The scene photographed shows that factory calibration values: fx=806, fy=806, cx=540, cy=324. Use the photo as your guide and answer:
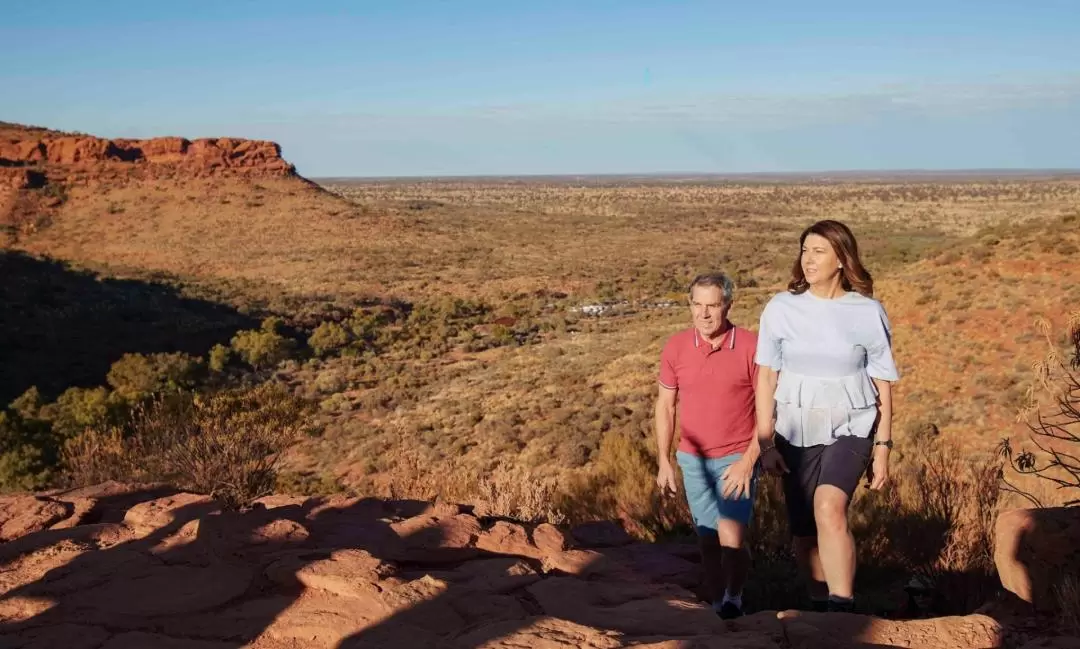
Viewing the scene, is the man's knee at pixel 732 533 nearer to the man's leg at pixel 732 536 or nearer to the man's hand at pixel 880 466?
the man's leg at pixel 732 536

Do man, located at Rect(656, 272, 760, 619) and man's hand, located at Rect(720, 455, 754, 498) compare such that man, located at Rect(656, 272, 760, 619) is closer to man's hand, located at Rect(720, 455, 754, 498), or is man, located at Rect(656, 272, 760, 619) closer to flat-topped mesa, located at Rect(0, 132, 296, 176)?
man's hand, located at Rect(720, 455, 754, 498)

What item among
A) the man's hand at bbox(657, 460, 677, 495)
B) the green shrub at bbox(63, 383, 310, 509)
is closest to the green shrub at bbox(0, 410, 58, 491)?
the green shrub at bbox(63, 383, 310, 509)

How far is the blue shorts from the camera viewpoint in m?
3.44

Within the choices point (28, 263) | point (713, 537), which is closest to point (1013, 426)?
point (713, 537)

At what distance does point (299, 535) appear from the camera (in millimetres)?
3965

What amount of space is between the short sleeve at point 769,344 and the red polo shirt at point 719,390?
6.9 inches

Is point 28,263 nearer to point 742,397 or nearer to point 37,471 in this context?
point 37,471

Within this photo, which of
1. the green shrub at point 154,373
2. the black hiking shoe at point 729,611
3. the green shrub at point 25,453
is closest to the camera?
the black hiking shoe at point 729,611

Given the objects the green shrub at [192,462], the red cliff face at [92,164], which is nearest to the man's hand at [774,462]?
the green shrub at [192,462]

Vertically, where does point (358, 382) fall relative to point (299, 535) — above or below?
below

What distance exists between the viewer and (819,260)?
3.09 metres

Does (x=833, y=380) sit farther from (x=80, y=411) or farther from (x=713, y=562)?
(x=80, y=411)

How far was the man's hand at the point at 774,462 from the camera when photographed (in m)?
3.22

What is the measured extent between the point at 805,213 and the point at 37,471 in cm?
6250
